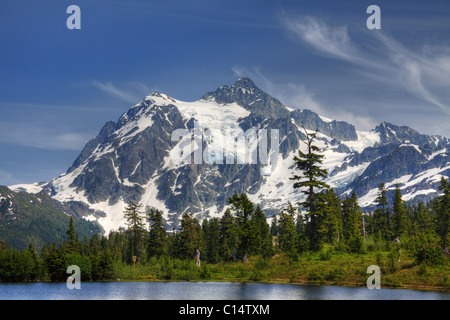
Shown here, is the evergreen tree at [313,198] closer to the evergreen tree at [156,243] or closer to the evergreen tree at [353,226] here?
the evergreen tree at [353,226]

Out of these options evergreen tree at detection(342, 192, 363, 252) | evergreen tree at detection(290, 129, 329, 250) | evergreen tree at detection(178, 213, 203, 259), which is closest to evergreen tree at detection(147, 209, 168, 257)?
evergreen tree at detection(178, 213, 203, 259)

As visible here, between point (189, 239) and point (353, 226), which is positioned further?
point (189, 239)

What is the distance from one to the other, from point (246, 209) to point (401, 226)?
4701 cm

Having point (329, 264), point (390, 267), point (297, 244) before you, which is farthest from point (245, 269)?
point (390, 267)

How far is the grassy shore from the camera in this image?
186ft

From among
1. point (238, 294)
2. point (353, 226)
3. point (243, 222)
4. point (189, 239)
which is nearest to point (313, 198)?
point (243, 222)

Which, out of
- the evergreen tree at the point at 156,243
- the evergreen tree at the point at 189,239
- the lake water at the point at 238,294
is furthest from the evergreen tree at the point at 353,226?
the evergreen tree at the point at 156,243

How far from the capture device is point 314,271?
6569 centimetres

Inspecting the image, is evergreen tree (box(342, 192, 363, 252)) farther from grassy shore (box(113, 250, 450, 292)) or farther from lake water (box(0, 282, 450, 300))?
lake water (box(0, 282, 450, 300))

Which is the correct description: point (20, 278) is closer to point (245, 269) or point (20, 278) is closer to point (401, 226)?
point (245, 269)

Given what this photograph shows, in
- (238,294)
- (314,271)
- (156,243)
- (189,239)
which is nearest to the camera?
(238,294)

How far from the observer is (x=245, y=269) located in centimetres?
7719

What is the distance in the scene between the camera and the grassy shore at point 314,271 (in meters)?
56.8

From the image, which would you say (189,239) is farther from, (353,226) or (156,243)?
(353,226)
